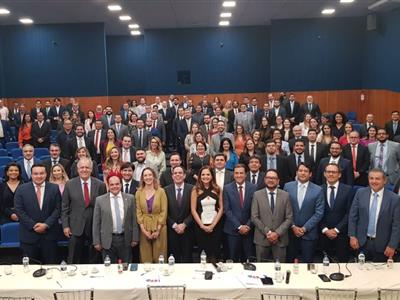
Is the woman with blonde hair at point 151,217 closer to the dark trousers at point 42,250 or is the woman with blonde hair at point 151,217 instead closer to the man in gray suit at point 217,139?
the dark trousers at point 42,250

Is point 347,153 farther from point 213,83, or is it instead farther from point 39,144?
point 213,83

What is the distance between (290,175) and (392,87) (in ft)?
29.2

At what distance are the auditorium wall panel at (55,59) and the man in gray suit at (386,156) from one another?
37.9 feet

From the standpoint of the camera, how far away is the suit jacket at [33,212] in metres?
5.63

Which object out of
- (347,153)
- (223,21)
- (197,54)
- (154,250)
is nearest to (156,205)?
(154,250)


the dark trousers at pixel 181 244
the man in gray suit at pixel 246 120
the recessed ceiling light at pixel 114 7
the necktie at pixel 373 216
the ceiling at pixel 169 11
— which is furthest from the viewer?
the recessed ceiling light at pixel 114 7

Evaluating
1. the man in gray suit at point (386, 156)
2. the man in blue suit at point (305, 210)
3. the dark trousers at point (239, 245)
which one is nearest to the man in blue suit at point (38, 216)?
the dark trousers at point (239, 245)

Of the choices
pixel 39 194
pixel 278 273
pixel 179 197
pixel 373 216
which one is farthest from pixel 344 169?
pixel 39 194

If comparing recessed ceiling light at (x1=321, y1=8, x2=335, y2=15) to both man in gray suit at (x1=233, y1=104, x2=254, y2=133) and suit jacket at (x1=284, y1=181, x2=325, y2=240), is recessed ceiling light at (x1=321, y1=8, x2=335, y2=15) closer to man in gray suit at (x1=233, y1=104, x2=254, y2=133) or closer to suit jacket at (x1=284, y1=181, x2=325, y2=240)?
man in gray suit at (x1=233, y1=104, x2=254, y2=133)

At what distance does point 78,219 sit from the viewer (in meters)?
5.75

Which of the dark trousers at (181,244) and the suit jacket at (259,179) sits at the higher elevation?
the suit jacket at (259,179)

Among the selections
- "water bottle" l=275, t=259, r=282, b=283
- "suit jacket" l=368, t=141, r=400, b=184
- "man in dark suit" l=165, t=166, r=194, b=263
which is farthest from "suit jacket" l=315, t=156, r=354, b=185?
"water bottle" l=275, t=259, r=282, b=283

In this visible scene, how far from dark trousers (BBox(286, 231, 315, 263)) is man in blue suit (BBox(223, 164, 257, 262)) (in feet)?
1.70

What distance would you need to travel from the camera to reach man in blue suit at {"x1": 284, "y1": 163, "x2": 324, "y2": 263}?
18.2 feet
